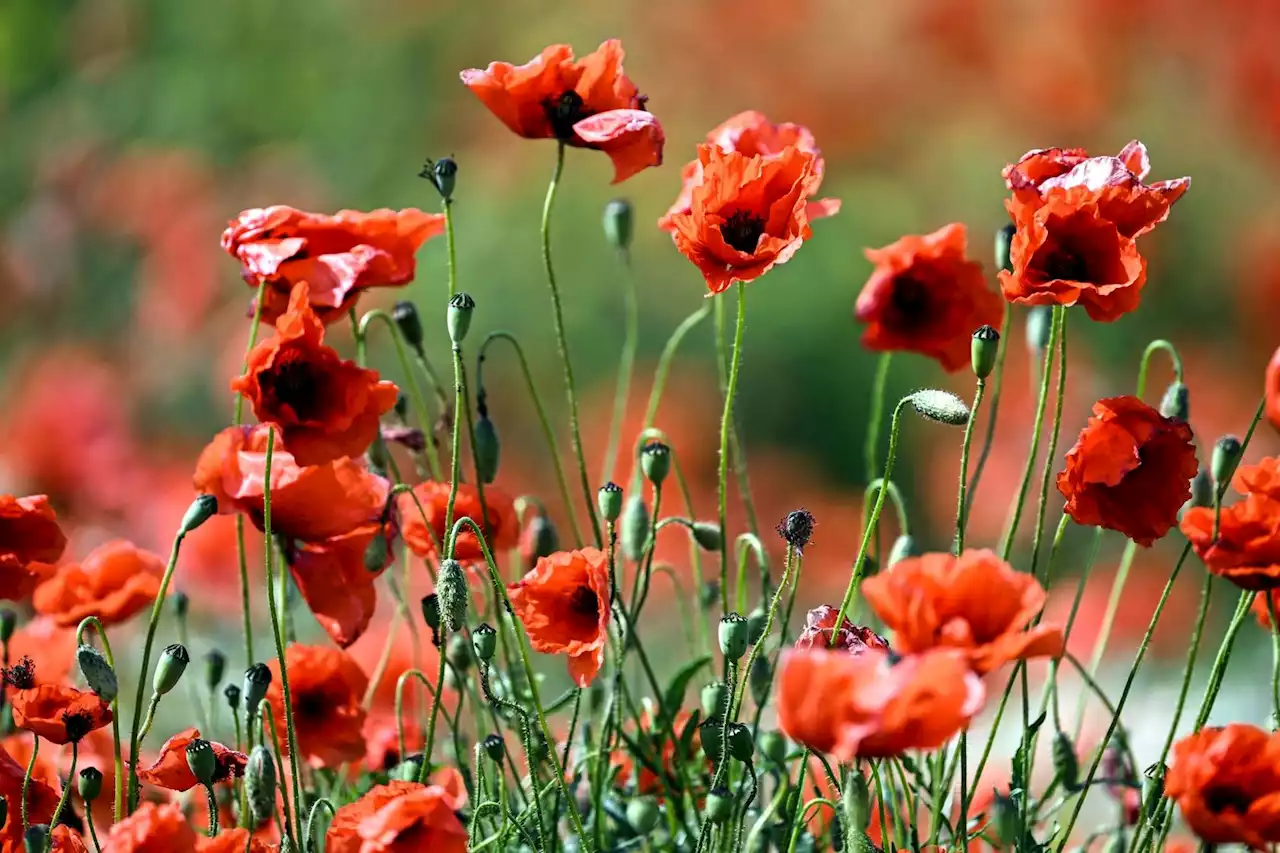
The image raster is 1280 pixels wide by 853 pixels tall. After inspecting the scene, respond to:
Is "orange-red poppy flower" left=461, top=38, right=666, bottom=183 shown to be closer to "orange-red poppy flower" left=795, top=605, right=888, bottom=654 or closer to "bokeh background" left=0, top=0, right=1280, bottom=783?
"orange-red poppy flower" left=795, top=605, right=888, bottom=654

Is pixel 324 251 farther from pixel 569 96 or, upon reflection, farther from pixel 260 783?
pixel 260 783

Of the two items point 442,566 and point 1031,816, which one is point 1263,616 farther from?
point 442,566

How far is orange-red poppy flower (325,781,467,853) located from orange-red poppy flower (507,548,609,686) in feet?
0.34

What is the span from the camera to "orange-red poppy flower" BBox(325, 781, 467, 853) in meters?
0.73

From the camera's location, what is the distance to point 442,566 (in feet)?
2.61

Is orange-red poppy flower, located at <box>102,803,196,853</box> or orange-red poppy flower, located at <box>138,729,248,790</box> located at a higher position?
orange-red poppy flower, located at <box>138,729,248,790</box>

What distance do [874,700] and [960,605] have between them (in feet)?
0.23

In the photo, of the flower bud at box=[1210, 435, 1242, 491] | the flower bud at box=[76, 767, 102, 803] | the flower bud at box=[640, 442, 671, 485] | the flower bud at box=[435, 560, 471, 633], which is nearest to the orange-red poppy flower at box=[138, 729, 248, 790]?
the flower bud at box=[76, 767, 102, 803]

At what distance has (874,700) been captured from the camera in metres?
0.59

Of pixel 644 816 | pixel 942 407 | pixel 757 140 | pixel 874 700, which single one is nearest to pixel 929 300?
pixel 757 140

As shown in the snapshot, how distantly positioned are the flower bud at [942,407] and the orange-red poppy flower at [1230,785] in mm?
175

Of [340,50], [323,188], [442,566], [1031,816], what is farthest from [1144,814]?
[340,50]

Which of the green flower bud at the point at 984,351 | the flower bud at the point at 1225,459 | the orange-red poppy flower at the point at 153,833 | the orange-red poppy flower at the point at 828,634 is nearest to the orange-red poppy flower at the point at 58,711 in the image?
the orange-red poppy flower at the point at 153,833

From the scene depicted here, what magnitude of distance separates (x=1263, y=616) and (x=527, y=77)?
498mm
